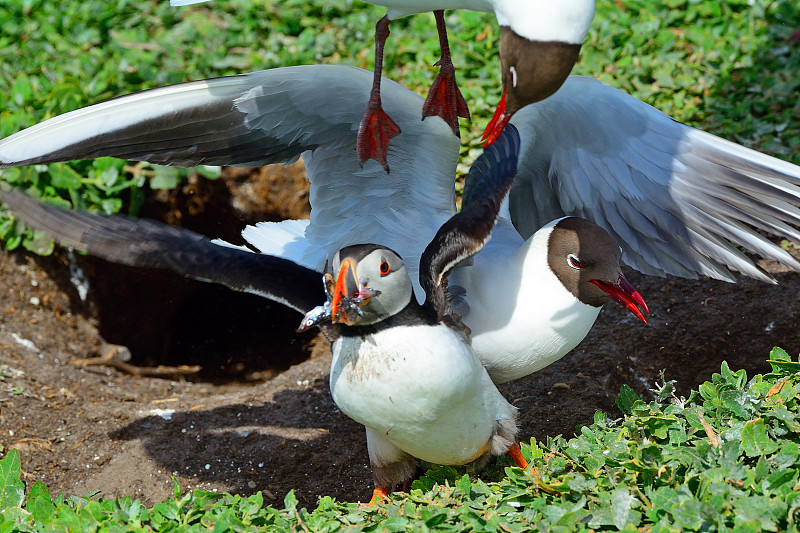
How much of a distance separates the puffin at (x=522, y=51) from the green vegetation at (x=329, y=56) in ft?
4.81

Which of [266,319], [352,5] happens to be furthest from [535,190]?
[352,5]

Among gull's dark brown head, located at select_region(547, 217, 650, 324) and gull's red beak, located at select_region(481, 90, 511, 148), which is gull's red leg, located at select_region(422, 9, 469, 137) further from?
gull's dark brown head, located at select_region(547, 217, 650, 324)

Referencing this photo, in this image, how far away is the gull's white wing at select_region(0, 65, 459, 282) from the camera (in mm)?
2533

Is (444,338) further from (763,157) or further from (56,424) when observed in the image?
(56,424)

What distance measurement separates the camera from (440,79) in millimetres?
2928

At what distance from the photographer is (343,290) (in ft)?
7.30

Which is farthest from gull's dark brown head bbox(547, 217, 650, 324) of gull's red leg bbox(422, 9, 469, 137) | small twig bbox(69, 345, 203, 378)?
small twig bbox(69, 345, 203, 378)

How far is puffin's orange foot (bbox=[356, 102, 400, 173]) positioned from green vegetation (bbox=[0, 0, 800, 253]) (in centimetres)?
143

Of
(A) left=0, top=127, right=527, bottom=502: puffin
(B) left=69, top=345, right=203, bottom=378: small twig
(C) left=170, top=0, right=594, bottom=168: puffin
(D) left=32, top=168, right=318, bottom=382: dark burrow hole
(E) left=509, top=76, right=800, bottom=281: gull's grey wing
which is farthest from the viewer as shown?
(D) left=32, top=168, right=318, bottom=382: dark burrow hole

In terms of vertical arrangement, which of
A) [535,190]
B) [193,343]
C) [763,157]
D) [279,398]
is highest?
[763,157]

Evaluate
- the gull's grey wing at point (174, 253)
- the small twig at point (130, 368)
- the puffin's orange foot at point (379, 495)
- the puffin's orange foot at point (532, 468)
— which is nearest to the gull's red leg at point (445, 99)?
the gull's grey wing at point (174, 253)

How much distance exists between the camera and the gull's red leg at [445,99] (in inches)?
109

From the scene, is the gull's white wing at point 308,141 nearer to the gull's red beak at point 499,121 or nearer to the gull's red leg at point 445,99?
the gull's red leg at point 445,99

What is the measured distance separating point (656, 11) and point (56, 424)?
3450 mm
